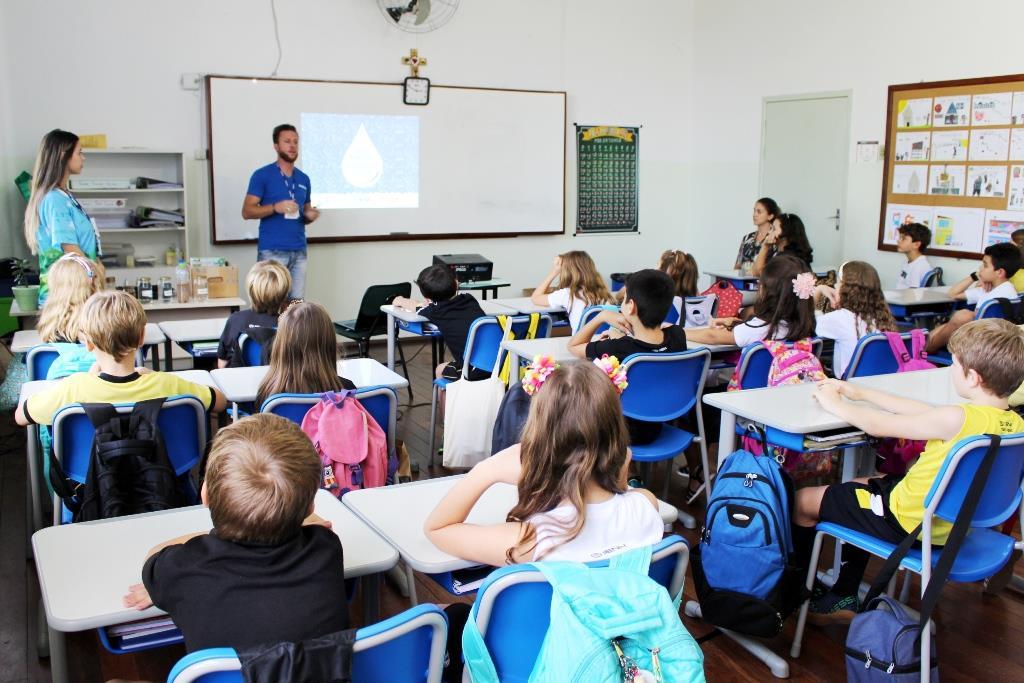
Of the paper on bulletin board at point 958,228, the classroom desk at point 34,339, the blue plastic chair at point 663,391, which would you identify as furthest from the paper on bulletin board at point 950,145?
the classroom desk at point 34,339

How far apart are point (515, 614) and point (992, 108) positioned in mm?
6345

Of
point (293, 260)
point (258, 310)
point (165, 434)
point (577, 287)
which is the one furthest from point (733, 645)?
point (293, 260)

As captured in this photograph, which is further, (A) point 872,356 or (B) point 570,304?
(B) point 570,304

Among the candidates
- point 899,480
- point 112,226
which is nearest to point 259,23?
point 112,226

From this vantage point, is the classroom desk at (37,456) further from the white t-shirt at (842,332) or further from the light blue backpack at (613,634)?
the white t-shirt at (842,332)

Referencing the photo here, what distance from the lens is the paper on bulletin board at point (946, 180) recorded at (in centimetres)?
689

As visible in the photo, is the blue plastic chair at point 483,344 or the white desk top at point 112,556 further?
the blue plastic chair at point 483,344

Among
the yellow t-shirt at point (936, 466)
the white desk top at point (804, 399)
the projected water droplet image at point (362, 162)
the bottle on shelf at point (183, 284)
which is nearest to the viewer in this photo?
the yellow t-shirt at point (936, 466)

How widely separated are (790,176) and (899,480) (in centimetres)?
592

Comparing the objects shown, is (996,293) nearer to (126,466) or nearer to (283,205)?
(283,205)

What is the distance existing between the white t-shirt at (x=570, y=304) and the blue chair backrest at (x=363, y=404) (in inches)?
80.6

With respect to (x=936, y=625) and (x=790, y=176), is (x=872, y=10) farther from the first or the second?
(x=936, y=625)

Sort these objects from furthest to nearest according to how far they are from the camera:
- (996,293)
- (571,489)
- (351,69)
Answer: (351,69)
(996,293)
(571,489)

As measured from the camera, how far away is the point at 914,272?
22.6 ft
